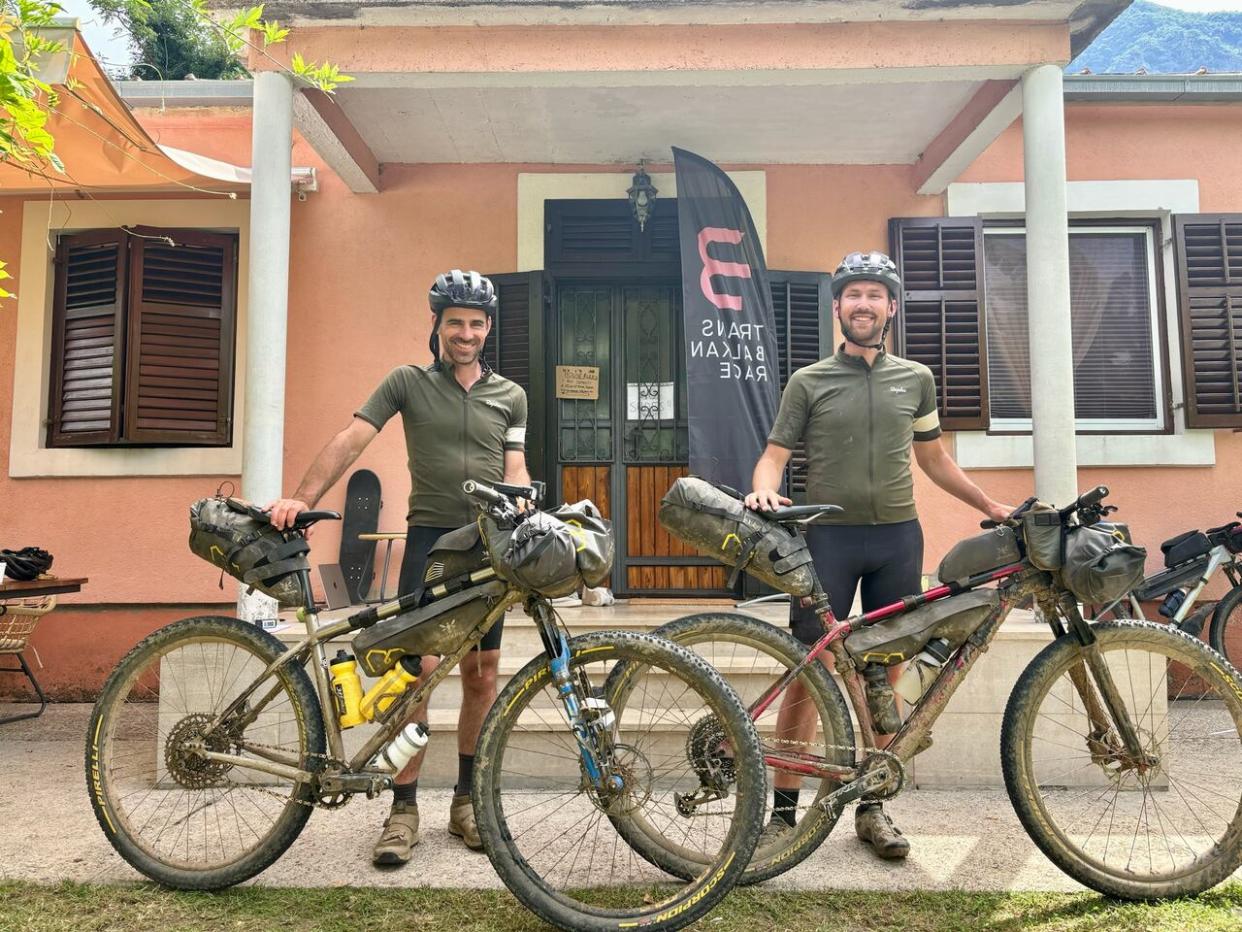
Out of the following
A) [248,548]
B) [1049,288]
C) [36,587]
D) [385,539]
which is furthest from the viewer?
[385,539]

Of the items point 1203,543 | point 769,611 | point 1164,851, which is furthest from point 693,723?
point 1203,543

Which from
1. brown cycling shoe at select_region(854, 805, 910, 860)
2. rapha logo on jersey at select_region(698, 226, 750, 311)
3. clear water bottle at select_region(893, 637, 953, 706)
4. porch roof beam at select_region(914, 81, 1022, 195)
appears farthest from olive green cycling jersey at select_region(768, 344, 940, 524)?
porch roof beam at select_region(914, 81, 1022, 195)

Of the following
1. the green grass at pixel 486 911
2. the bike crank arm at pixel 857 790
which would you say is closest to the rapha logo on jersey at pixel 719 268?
the bike crank arm at pixel 857 790

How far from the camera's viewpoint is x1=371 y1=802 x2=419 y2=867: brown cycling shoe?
289 cm

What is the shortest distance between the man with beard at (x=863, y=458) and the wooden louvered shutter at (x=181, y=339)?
4.35m

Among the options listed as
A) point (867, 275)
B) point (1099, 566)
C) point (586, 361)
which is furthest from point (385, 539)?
point (1099, 566)

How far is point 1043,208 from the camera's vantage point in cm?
443

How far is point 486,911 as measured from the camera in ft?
8.32

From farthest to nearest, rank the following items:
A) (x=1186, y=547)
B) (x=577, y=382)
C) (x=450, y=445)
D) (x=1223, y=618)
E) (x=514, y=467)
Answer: (x=577, y=382) → (x=1186, y=547) → (x=1223, y=618) → (x=514, y=467) → (x=450, y=445)

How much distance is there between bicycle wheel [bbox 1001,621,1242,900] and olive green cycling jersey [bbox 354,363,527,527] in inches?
76.1

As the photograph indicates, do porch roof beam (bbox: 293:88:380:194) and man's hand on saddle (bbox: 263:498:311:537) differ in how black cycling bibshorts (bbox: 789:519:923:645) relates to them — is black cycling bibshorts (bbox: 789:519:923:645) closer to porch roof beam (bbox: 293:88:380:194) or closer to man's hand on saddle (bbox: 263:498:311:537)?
man's hand on saddle (bbox: 263:498:311:537)

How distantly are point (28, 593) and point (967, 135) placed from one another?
620cm

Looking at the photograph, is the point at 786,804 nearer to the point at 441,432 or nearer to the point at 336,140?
the point at 441,432

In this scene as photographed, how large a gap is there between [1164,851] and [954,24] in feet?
12.9
